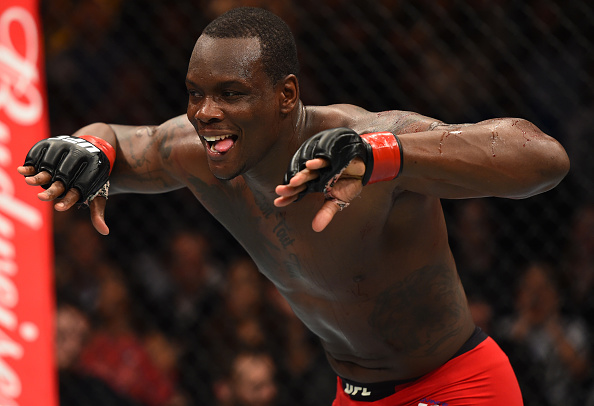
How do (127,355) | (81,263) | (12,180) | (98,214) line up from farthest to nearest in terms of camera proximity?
(81,263), (127,355), (12,180), (98,214)

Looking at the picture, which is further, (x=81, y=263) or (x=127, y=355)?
(x=81, y=263)

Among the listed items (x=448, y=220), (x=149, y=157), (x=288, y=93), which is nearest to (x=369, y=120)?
(x=288, y=93)

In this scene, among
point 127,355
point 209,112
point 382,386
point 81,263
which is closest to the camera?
point 209,112

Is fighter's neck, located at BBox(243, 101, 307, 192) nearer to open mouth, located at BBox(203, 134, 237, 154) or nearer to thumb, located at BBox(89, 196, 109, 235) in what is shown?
open mouth, located at BBox(203, 134, 237, 154)

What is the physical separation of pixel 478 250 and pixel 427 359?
102cm

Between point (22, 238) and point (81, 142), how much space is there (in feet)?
2.48

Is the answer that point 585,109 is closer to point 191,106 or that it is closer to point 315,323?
point 315,323

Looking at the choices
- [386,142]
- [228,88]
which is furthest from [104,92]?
[386,142]

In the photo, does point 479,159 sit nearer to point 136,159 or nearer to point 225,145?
point 225,145

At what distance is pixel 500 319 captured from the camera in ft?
6.96

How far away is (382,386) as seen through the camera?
128 centimetres

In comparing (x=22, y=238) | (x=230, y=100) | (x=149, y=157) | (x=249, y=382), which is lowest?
(x=249, y=382)

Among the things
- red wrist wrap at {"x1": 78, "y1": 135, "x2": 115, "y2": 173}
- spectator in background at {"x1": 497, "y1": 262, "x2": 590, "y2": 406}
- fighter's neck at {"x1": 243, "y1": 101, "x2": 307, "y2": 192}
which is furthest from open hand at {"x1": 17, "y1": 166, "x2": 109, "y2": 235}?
spectator in background at {"x1": 497, "y1": 262, "x2": 590, "y2": 406}

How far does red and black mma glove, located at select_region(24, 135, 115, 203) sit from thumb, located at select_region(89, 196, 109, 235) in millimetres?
11
